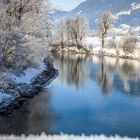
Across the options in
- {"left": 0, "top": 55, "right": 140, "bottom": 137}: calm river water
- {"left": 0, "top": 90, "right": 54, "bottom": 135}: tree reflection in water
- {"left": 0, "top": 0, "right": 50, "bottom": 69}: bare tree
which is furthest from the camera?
{"left": 0, "top": 0, "right": 50, "bottom": 69}: bare tree

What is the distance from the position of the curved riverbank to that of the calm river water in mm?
574

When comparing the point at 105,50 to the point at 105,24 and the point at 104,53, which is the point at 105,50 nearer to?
the point at 104,53

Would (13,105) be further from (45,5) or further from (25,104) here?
(45,5)

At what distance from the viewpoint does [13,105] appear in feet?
96.9

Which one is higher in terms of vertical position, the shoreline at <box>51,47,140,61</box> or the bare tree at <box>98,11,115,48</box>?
the bare tree at <box>98,11,115,48</box>

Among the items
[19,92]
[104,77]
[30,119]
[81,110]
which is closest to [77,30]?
[104,77]

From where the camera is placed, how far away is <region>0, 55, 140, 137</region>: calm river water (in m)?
25.5

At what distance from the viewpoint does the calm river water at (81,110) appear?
83.6 feet

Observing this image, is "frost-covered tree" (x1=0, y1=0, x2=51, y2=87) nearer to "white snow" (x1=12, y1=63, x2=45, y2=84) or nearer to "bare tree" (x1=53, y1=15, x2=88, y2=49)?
"white snow" (x1=12, y1=63, x2=45, y2=84)

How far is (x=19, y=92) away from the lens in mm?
32812

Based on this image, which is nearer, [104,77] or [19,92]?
[19,92]

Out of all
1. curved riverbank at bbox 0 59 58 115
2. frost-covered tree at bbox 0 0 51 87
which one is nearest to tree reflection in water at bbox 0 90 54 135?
curved riverbank at bbox 0 59 58 115

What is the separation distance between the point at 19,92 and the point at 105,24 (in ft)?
265

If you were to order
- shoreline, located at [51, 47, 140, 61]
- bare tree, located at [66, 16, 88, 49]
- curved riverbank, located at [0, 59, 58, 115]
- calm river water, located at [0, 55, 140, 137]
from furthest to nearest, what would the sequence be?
bare tree, located at [66, 16, 88, 49], shoreline, located at [51, 47, 140, 61], curved riverbank, located at [0, 59, 58, 115], calm river water, located at [0, 55, 140, 137]
